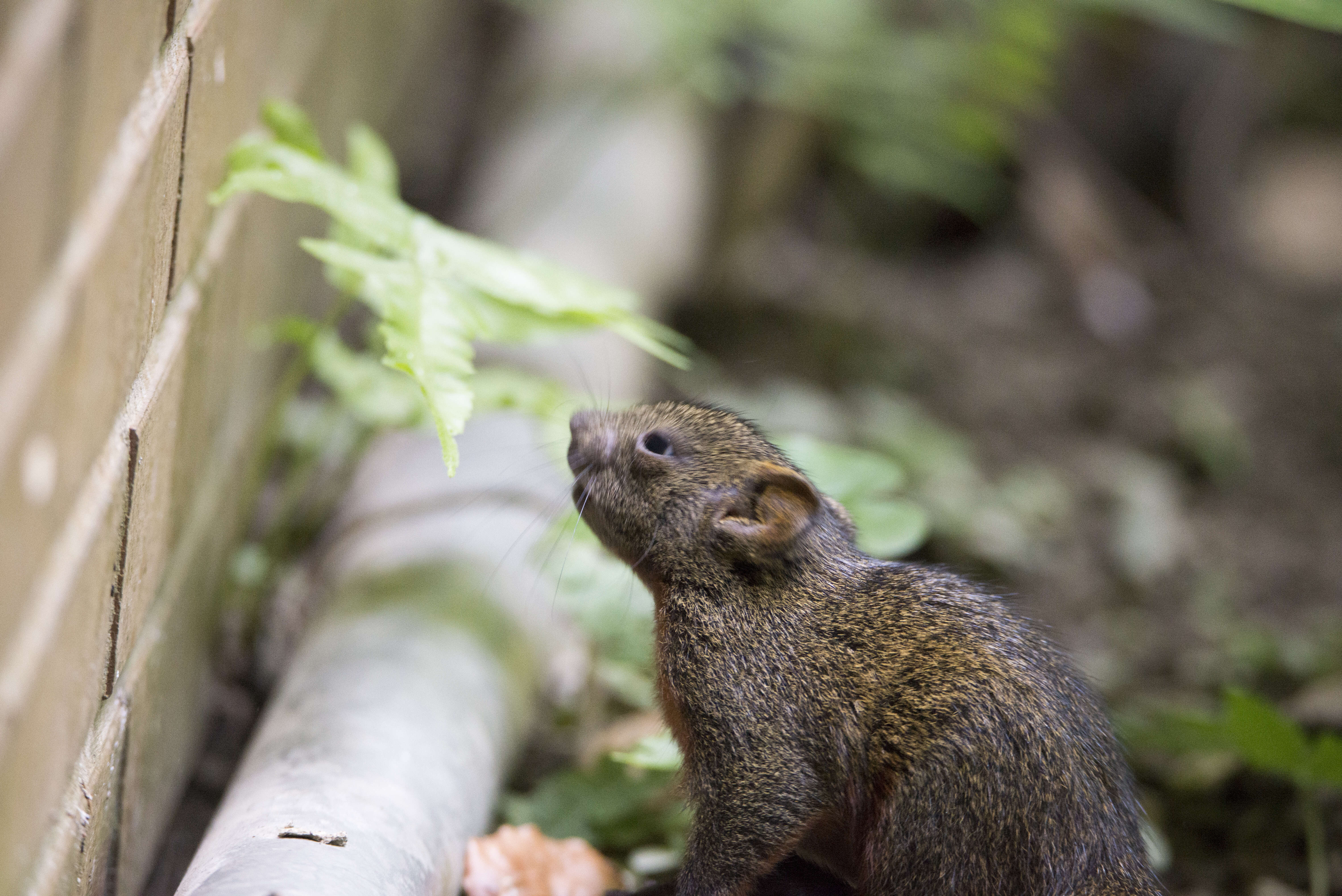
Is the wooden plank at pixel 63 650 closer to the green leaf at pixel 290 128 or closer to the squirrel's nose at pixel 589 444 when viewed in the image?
the green leaf at pixel 290 128

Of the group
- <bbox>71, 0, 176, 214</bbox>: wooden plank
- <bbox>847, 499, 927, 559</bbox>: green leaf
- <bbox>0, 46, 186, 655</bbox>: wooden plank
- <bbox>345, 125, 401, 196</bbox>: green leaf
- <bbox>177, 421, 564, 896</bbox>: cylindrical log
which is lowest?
<bbox>177, 421, 564, 896</bbox>: cylindrical log

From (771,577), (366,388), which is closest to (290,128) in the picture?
(366,388)

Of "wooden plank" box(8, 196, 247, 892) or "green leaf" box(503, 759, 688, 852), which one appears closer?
"wooden plank" box(8, 196, 247, 892)

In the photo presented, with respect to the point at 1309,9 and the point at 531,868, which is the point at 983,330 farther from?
the point at 531,868

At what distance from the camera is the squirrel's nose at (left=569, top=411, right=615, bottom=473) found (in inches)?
130

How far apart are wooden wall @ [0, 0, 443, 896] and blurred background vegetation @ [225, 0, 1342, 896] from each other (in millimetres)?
555

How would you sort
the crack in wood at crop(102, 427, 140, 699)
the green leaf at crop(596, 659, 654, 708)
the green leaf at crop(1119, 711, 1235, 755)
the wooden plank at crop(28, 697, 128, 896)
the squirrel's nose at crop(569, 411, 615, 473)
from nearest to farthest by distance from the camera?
the wooden plank at crop(28, 697, 128, 896), the crack in wood at crop(102, 427, 140, 699), the squirrel's nose at crop(569, 411, 615, 473), the green leaf at crop(1119, 711, 1235, 755), the green leaf at crop(596, 659, 654, 708)

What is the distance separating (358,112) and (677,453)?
133 inches

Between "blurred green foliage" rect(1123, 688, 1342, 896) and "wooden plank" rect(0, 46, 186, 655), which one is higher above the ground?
"wooden plank" rect(0, 46, 186, 655)

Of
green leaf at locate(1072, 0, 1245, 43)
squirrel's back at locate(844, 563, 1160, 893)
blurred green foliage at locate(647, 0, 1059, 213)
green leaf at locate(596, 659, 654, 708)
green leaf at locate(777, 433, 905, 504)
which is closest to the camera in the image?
squirrel's back at locate(844, 563, 1160, 893)

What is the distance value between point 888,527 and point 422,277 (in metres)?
1.59

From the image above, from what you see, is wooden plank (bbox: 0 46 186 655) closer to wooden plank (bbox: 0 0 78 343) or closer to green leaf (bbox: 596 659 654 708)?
wooden plank (bbox: 0 0 78 343)

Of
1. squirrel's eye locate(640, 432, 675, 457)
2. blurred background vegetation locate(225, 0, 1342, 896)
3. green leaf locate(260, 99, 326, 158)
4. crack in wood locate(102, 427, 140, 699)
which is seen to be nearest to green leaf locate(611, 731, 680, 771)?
blurred background vegetation locate(225, 0, 1342, 896)

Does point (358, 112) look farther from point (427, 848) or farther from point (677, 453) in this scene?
point (427, 848)
